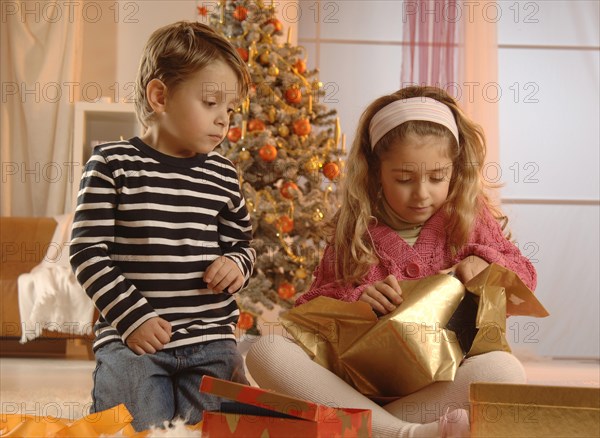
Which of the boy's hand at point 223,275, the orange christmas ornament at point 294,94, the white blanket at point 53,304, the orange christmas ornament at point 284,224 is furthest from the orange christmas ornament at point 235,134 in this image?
the boy's hand at point 223,275

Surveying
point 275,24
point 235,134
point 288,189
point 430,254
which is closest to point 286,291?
point 288,189

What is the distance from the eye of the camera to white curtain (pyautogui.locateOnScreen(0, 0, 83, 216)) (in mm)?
4574

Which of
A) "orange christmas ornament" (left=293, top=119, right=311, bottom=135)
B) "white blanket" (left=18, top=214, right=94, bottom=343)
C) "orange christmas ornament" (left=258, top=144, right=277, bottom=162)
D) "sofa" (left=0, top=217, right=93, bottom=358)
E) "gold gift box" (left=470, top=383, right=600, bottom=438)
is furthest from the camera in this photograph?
"sofa" (left=0, top=217, right=93, bottom=358)

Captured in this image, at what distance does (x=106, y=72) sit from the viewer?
4.65 metres

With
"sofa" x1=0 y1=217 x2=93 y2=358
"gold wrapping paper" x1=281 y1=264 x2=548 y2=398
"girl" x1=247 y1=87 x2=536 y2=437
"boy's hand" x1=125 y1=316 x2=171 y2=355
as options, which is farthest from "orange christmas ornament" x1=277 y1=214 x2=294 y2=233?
"boy's hand" x1=125 y1=316 x2=171 y2=355

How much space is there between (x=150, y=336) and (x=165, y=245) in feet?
0.51

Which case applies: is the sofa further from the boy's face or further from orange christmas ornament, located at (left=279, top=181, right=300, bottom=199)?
the boy's face

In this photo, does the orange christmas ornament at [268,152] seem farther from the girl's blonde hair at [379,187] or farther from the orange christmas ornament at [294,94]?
the girl's blonde hair at [379,187]

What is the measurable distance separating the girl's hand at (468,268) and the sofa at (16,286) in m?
2.24

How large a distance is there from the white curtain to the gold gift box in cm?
404

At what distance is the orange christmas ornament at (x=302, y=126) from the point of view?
9.40 ft

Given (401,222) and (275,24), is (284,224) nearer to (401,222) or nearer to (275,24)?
(275,24)

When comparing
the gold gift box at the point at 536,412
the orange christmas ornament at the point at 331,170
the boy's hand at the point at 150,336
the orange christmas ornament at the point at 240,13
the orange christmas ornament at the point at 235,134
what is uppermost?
the orange christmas ornament at the point at 240,13

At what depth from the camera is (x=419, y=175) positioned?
1444mm
